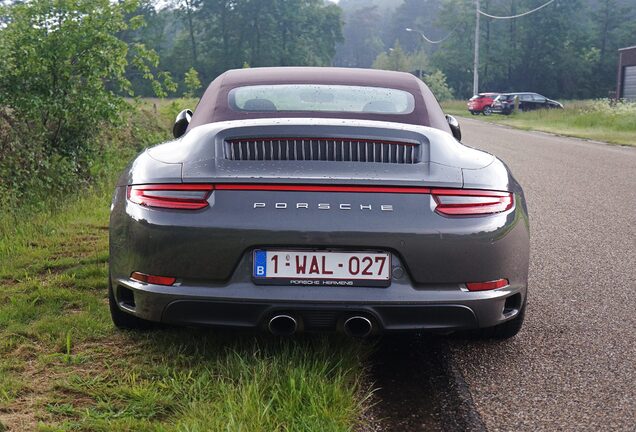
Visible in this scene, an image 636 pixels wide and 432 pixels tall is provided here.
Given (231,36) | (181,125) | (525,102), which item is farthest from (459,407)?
(231,36)

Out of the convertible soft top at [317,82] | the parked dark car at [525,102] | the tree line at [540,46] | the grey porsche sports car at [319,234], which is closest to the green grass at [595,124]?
the parked dark car at [525,102]

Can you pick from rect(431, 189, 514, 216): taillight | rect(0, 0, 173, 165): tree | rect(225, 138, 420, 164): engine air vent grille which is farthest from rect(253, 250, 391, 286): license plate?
rect(0, 0, 173, 165): tree

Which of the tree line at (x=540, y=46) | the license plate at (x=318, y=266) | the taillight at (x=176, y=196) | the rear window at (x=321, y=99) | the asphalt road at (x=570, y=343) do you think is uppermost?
the rear window at (x=321, y=99)

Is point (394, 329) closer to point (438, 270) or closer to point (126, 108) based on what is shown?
point (438, 270)

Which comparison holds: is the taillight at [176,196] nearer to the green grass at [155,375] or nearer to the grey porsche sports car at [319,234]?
the grey porsche sports car at [319,234]

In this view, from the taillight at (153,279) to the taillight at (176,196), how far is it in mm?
279

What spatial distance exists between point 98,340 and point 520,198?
2.00 metres

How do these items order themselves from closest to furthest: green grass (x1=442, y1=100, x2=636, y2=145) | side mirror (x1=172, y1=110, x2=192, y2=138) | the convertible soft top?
the convertible soft top
side mirror (x1=172, y1=110, x2=192, y2=138)
green grass (x1=442, y1=100, x2=636, y2=145)

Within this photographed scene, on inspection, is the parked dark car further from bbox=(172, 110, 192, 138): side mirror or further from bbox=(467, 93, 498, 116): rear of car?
bbox=(172, 110, 192, 138): side mirror

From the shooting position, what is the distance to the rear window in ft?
12.6

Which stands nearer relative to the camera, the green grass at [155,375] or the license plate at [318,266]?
the green grass at [155,375]

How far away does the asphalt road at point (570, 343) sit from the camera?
2.82 metres

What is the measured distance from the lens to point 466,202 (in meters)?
2.97

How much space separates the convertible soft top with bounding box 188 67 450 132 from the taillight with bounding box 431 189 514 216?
2.65ft
